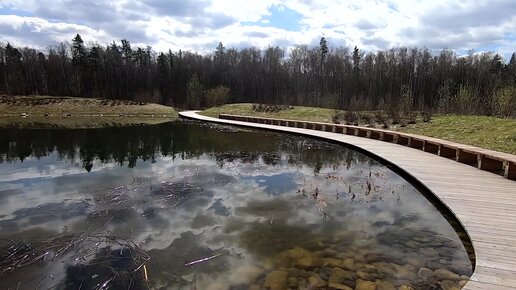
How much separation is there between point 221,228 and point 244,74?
188 ft

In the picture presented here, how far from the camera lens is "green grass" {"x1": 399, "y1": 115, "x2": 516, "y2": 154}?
35.0 feet

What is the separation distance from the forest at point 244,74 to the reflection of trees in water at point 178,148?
26294 mm

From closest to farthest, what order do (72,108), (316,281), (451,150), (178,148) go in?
(316,281)
(451,150)
(178,148)
(72,108)

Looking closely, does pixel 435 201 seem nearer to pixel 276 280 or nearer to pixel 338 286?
pixel 338 286

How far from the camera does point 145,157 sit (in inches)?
A: 461

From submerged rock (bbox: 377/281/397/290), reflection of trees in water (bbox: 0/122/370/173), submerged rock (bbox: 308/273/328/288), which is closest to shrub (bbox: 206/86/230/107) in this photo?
reflection of trees in water (bbox: 0/122/370/173)

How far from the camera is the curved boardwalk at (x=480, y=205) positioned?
3574 millimetres

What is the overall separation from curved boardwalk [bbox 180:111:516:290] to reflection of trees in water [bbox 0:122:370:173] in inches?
93.3

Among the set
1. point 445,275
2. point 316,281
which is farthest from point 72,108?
point 445,275

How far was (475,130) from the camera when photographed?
512 inches

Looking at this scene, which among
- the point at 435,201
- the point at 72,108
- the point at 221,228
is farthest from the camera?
the point at 72,108

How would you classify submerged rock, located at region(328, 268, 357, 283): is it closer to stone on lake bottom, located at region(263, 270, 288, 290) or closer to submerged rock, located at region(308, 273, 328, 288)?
submerged rock, located at region(308, 273, 328, 288)

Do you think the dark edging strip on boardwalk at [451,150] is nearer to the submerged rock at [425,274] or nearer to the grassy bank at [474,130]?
the grassy bank at [474,130]

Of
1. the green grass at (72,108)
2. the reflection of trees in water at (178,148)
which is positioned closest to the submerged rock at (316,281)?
the reflection of trees in water at (178,148)
